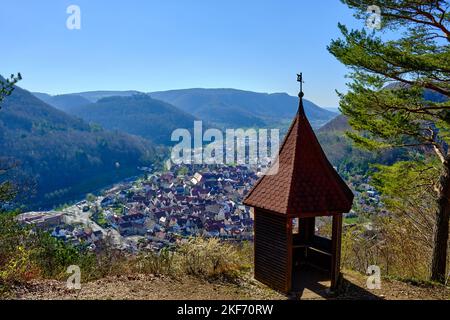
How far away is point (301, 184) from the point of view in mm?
6117

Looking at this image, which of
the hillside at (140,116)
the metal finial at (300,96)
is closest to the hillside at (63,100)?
the hillside at (140,116)

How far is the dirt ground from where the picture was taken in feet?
19.4

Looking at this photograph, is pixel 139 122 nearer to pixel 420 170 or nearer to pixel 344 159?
pixel 344 159

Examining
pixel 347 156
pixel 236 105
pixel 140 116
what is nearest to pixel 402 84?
pixel 347 156

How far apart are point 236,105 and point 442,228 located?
127m

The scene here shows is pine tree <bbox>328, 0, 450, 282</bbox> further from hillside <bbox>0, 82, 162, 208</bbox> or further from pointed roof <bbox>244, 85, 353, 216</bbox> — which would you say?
hillside <bbox>0, 82, 162, 208</bbox>

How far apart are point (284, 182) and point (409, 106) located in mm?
2793

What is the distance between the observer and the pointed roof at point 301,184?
5.95 metres

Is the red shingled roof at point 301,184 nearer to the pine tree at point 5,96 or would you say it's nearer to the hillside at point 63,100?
the pine tree at point 5,96

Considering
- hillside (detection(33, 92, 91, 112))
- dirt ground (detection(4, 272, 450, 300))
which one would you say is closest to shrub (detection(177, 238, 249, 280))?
dirt ground (detection(4, 272, 450, 300))

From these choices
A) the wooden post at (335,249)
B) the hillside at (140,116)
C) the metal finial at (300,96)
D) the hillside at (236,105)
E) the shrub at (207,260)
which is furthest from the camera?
the hillside at (236,105)

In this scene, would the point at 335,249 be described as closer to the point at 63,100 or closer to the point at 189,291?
the point at 189,291

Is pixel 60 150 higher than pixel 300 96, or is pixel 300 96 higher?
pixel 300 96

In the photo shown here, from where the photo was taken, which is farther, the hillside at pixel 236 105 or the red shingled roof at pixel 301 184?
the hillside at pixel 236 105
